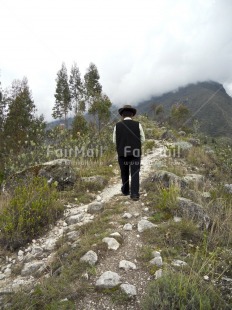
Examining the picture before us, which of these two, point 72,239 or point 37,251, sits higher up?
point 72,239

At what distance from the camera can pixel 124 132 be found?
5359mm

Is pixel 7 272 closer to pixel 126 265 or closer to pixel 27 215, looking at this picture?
pixel 27 215

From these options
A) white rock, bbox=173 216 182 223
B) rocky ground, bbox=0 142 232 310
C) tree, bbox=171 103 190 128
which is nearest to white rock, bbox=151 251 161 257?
rocky ground, bbox=0 142 232 310

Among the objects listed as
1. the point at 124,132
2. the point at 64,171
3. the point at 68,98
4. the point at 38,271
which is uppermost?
the point at 68,98

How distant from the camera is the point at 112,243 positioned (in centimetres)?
345

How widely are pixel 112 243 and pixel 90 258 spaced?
425mm

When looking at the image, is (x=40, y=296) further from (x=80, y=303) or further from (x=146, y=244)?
(x=146, y=244)

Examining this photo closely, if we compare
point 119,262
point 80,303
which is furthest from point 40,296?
point 119,262

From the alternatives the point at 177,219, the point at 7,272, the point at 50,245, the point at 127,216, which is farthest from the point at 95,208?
the point at 7,272

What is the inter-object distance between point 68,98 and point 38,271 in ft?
133

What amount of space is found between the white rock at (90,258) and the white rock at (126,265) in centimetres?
33

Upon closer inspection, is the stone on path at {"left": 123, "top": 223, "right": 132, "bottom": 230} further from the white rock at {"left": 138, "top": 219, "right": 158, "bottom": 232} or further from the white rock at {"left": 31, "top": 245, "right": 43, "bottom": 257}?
Result: the white rock at {"left": 31, "top": 245, "right": 43, "bottom": 257}

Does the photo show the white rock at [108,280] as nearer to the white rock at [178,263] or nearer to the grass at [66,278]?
the grass at [66,278]

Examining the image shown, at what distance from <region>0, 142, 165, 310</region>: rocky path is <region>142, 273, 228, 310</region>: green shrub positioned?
0.24m
